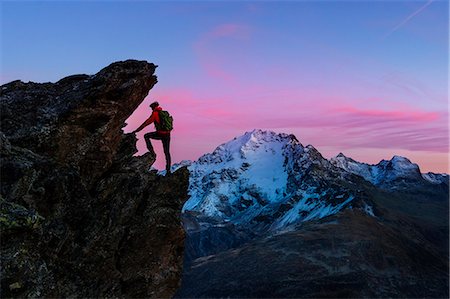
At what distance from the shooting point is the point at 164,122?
28531 mm

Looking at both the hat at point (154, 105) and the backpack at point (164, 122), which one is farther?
the hat at point (154, 105)

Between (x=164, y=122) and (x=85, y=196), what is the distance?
23.2 feet

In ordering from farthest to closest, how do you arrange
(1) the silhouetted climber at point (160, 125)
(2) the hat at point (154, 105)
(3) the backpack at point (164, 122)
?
(2) the hat at point (154, 105), (3) the backpack at point (164, 122), (1) the silhouetted climber at point (160, 125)

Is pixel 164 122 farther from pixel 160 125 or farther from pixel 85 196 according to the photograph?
pixel 85 196

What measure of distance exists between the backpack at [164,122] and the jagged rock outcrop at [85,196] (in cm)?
201

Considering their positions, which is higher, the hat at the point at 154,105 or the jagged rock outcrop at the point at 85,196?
the hat at the point at 154,105

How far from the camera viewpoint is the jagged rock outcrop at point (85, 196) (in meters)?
19.5

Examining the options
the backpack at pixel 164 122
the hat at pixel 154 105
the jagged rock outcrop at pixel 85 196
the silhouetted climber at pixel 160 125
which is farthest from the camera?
the hat at pixel 154 105

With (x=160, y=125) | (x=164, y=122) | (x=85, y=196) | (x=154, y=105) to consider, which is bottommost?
(x=85, y=196)

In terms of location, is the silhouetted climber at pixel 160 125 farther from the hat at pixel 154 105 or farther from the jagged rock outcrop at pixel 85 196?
the jagged rock outcrop at pixel 85 196

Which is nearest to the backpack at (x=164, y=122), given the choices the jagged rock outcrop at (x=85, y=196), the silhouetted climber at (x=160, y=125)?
the silhouetted climber at (x=160, y=125)

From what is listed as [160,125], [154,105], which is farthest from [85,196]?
[154,105]

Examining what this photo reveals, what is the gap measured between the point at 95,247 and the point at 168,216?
17.1 ft

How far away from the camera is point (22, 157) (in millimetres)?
21422
